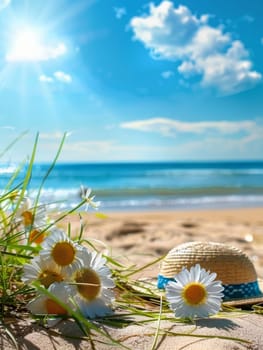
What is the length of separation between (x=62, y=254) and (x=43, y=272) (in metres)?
0.06

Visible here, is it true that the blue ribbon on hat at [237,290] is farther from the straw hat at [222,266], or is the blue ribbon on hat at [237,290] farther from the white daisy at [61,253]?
the white daisy at [61,253]

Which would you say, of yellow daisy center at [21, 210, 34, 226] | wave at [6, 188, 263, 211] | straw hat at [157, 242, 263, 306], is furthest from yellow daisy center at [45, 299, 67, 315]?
wave at [6, 188, 263, 211]

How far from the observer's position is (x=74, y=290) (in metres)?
1.05

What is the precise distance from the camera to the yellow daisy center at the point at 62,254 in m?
1.07

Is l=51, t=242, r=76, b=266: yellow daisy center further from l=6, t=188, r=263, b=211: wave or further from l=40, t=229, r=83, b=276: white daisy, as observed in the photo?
l=6, t=188, r=263, b=211: wave

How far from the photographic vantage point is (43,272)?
1085 millimetres

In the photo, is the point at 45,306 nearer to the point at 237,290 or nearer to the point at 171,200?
the point at 237,290

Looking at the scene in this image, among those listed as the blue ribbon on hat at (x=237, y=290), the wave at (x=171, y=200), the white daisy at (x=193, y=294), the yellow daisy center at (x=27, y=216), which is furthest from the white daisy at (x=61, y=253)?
the wave at (x=171, y=200)

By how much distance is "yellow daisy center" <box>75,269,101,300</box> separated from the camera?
107 cm

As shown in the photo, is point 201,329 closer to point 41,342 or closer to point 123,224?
point 41,342

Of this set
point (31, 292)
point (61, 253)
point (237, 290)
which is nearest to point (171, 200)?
point (237, 290)

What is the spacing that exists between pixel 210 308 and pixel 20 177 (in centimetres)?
79

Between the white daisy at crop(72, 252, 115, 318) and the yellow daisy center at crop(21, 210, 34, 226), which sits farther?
the yellow daisy center at crop(21, 210, 34, 226)

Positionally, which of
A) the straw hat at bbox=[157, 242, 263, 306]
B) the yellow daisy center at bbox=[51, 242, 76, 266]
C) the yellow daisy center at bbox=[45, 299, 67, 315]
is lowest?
the yellow daisy center at bbox=[45, 299, 67, 315]
